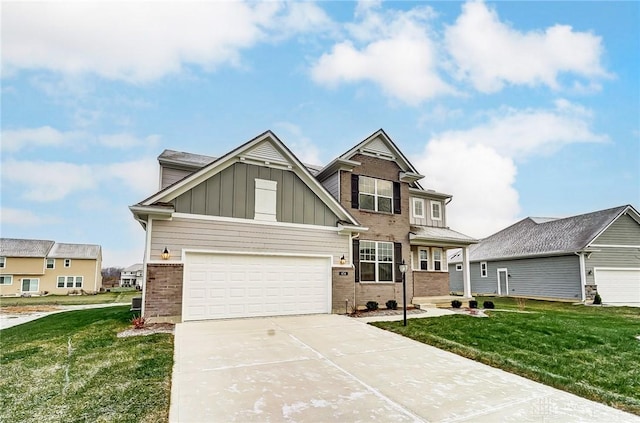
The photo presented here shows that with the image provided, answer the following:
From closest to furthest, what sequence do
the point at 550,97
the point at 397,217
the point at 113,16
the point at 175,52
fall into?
the point at 113,16 → the point at 175,52 → the point at 397,217 → the point at 550,97

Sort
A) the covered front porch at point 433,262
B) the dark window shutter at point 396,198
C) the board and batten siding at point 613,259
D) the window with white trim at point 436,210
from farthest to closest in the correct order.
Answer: the board and batten siding at point 613,259, the window with white trim at point 436,210, the covered front porch at point 433,262, the dark window shutter at point 396,198

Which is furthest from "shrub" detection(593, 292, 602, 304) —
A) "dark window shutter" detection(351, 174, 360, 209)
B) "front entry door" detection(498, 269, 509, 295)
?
"dark window shutter" detection(351, 174, 360, 209)

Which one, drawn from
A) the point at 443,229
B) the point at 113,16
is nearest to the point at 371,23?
the point at 113,16

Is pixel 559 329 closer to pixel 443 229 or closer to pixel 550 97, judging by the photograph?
pixel 443 229

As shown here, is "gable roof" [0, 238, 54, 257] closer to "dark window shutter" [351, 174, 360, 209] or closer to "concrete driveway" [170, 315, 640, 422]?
"dark window shutter" [351, 174, 360, 209]

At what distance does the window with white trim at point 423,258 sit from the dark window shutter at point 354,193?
457cm

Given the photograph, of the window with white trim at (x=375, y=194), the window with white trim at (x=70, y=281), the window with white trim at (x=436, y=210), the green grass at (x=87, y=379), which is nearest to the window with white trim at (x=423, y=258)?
the window with white trim at (x=436, y=210)

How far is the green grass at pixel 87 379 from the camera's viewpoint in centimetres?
401

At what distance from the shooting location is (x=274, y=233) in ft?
Answer: 37.4

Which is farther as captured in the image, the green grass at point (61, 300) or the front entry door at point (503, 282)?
the green grass at point (61, 300)

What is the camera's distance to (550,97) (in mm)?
16641

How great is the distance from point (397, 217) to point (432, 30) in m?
7.48

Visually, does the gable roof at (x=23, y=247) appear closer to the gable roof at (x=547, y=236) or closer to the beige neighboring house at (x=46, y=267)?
the beige neighboring house at (x=46, y=267)

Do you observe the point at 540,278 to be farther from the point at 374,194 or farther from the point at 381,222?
the point at 374,194
